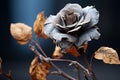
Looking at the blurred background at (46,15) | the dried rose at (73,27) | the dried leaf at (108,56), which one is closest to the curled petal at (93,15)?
the dried rose at (73,27)

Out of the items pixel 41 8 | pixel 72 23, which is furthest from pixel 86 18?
pixel 41 8

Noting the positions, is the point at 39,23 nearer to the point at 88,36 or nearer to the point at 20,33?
the point at 20,33

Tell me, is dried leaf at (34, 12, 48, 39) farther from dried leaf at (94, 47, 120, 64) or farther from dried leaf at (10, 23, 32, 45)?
dried leaf at (94, 47, 120, 64)

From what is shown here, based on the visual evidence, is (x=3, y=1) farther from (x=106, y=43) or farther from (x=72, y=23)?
(x=72, y=23)

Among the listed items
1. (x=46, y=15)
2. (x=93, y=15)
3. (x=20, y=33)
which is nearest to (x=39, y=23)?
(x=20, y=33)

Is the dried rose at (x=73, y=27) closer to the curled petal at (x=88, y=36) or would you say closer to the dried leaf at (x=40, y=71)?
the curled petal at (x=88, y=36)
